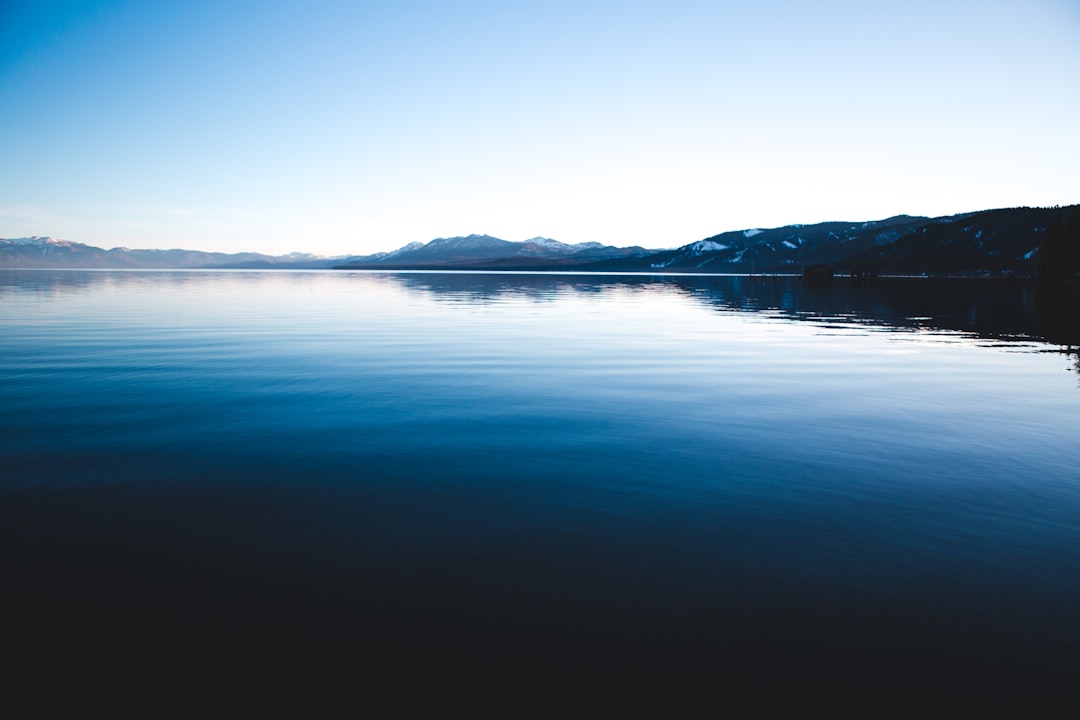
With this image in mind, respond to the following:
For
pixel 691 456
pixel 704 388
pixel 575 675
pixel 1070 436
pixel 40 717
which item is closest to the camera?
pixel 40 717

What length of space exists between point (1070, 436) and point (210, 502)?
16429mm

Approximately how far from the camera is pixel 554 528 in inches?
298

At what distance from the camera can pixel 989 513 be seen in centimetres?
819

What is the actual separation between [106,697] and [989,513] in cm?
1043

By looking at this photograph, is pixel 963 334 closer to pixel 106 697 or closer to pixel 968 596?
pixel 968 596

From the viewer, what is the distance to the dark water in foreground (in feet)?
16.9

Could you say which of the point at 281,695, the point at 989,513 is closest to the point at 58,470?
the point at 281,695

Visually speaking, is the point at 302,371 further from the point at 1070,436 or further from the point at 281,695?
the point at 1070,436

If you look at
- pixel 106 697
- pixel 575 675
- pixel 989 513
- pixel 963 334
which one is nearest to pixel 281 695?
pixel 106 697

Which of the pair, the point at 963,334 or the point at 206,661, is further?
the point at 963,334

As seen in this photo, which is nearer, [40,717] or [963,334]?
[40,717]

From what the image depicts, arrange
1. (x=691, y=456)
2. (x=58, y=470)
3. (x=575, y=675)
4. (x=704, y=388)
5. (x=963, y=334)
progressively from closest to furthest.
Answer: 1. (x=575, y=675)
2. (x=58, y=470)
3. (x=691, y=456)
4. (x=704, y=388)
5. (x=963, y=334)

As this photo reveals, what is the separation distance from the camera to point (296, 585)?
6078 mm

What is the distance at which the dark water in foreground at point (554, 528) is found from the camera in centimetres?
516
